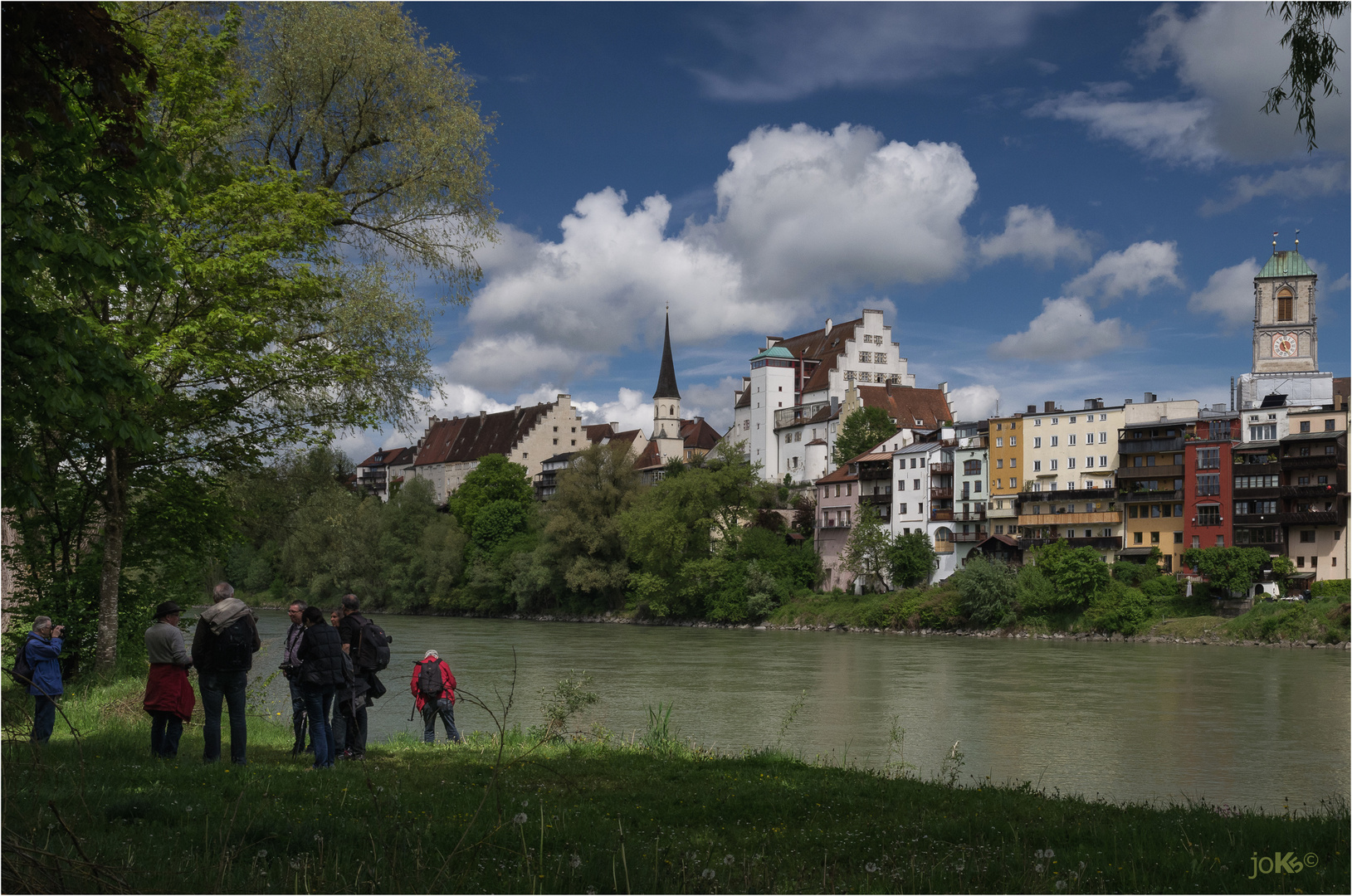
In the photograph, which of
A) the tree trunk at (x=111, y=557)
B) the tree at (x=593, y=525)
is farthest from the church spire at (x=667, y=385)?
the tree trunk at (x=111, y=557)

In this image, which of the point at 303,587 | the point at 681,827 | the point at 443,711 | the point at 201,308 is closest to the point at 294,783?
the point at 681,827

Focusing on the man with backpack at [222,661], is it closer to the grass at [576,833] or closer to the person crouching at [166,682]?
the person crouching at [166,682]

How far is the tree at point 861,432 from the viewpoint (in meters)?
98.2

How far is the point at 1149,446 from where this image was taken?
246 ft

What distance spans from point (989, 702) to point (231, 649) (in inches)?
967

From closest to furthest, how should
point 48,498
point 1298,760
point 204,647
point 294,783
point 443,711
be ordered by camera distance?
point 294,783 < point 204,647 < point 443,711 < point 48,498 < point 1298,760

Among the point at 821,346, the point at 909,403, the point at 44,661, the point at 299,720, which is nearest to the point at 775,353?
the point at 821,346

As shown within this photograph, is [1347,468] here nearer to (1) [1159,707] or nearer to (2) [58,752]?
(1) [1159,707]

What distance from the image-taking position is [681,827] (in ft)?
29.3

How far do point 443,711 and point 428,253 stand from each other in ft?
26.0

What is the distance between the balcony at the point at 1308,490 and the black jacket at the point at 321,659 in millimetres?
65442

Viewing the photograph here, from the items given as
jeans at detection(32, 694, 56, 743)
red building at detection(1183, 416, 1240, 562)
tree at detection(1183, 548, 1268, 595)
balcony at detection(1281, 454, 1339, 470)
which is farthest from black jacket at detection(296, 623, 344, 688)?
balcony at detection(1281, 454, 1339, 470)

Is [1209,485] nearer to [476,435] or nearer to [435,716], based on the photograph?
[435,716]

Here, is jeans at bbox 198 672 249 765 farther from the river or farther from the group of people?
the river
